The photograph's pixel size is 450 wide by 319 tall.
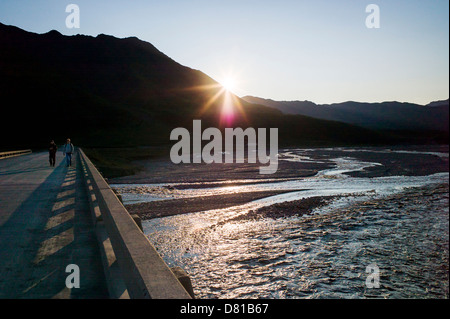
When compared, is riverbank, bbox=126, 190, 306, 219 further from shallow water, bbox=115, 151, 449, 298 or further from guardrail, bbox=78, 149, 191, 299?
guardrail, bbox=78, 149, 191, 299

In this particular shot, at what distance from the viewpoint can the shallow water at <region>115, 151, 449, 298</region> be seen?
7.89m

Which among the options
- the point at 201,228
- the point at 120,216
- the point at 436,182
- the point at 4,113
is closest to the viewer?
the point at 120,216

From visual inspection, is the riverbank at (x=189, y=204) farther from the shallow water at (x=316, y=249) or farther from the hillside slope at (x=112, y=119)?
the hillside slope at (x=112, y=119)

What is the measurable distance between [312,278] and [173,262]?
3.35m

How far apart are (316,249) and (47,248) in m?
7.31

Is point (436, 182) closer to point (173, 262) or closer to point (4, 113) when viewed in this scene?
point (173, 262)

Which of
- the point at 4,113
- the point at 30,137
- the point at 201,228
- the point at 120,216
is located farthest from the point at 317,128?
the point at 120,216

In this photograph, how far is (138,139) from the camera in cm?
9881

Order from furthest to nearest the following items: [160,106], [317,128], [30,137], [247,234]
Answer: [160,106], [317,128], [30,137], [247,234]

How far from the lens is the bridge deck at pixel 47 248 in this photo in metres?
3.96

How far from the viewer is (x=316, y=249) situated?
34.6 feet

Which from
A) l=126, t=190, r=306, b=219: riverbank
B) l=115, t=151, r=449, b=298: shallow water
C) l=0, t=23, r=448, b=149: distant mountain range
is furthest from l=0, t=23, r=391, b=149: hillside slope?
l=115, t=151, r=449, b=298: shallow water

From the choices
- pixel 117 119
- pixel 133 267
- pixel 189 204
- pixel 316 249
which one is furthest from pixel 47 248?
pixel 117 119

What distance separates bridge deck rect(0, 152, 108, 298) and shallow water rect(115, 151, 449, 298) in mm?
2711
